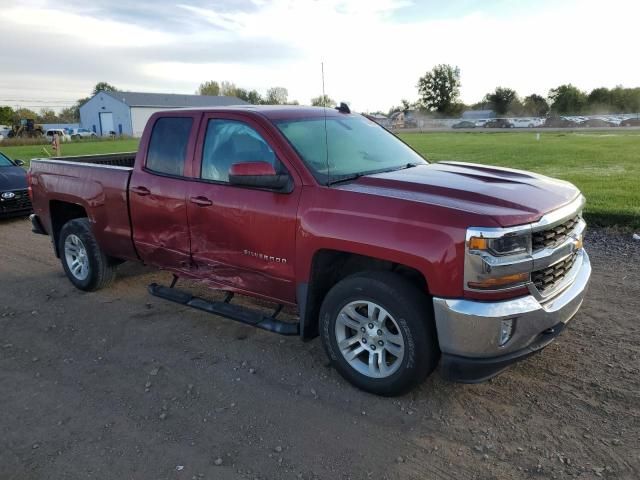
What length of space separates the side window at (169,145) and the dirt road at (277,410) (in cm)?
148

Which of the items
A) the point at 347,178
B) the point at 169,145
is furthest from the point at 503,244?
the point at 169,145

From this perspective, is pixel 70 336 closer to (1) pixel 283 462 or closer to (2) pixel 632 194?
(1) pixel 283 462

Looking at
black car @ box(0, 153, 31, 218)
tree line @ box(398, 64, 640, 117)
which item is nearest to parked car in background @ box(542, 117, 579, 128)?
tree line @ box(398, 64, 640, 117)

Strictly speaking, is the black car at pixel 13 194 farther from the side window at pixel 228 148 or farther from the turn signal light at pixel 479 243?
the turn signal light at pixel 479 243

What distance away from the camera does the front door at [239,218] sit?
396cm

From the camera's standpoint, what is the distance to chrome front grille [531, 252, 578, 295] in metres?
3.38

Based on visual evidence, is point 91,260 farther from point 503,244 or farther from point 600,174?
point 600,174

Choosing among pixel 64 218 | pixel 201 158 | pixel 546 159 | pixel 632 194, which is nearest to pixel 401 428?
pixel 201 158

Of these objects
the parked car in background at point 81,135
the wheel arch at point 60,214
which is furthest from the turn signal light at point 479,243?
the parked car in background at point 81,135

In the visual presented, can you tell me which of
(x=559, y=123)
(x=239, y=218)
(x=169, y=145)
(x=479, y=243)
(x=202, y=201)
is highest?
(x=559, y=123)

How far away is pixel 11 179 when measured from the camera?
10.4 meters

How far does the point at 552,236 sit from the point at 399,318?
112 centimetres

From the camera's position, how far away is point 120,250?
18.0ft

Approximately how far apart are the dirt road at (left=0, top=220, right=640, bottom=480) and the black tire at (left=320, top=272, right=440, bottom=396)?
0.15 meters
